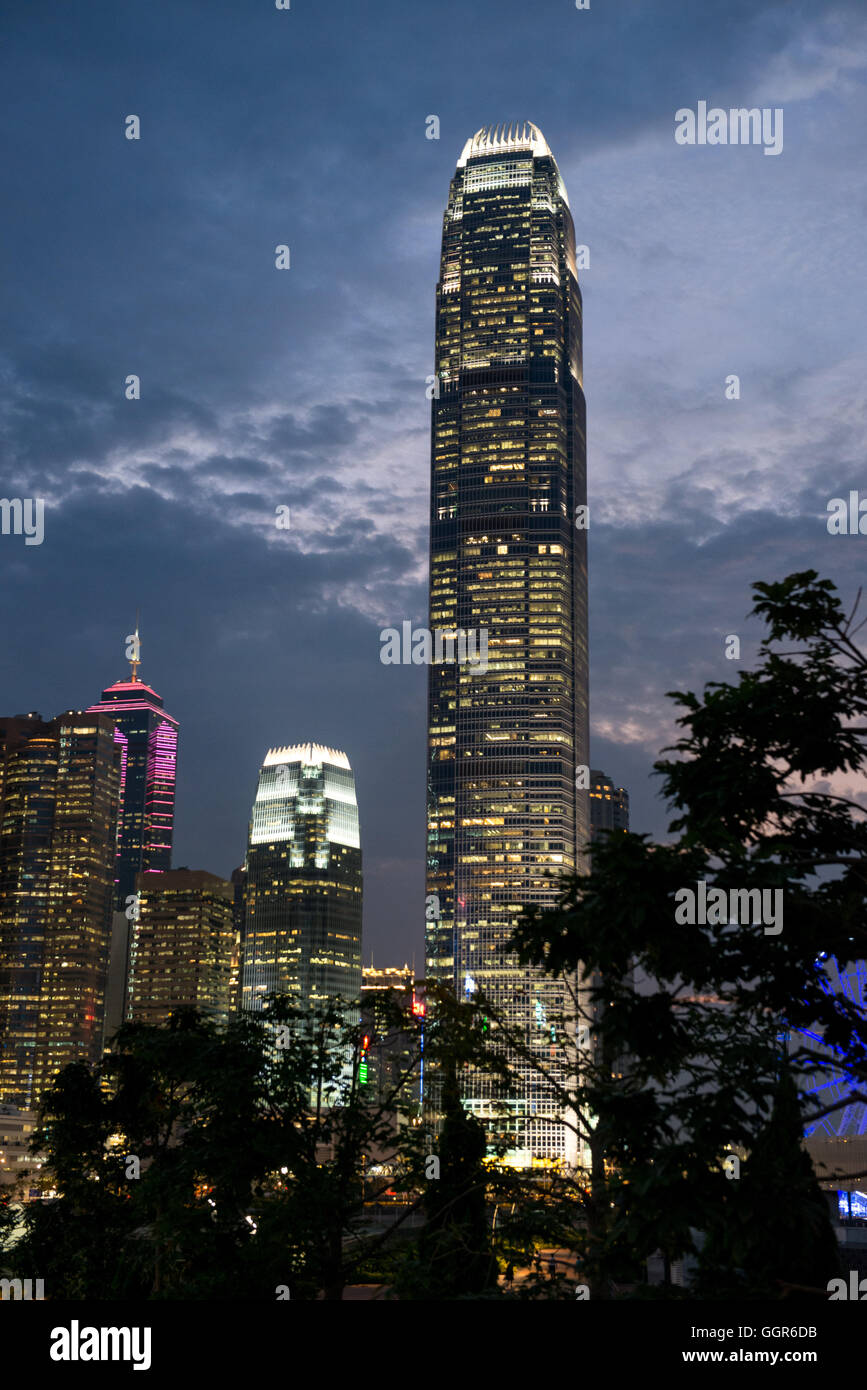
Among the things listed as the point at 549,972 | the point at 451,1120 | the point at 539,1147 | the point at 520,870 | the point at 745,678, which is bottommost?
the point at 539,1147

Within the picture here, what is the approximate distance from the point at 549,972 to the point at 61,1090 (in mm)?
24746

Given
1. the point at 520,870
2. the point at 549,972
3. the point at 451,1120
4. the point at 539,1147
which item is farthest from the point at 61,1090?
the point at 520,870

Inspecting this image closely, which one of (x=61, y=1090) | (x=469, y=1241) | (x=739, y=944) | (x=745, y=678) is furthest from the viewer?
(x=61, y=1090)

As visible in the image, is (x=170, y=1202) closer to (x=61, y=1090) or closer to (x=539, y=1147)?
(x=61, y=1090)

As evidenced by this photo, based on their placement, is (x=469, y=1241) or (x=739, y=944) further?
(x=469, y=1241)

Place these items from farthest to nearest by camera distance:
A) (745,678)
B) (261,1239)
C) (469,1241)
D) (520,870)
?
(520,870), (469,1241), (261,1239), (745,678)

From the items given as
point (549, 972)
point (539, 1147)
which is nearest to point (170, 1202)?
point (549, 972)

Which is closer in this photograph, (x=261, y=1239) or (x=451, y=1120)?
(x=261, y=1239)

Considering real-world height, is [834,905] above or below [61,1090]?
above

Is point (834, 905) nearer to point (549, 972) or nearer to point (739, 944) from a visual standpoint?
point (739, 944)

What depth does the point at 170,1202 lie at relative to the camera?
25.0m
